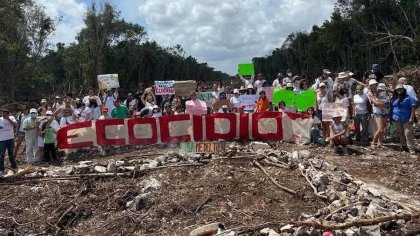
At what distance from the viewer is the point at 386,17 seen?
4903cm

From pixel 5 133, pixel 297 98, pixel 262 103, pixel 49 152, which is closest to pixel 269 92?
pixel 262 103

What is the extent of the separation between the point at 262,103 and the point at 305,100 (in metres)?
1.44

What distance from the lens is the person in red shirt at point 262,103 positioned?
52.4 ft

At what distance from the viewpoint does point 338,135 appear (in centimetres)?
1267

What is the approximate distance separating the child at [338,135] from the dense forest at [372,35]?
2765 cm

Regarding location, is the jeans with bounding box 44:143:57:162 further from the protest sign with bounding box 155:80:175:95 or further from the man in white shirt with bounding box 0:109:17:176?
the protest sign with bounding box 155:80:175:95

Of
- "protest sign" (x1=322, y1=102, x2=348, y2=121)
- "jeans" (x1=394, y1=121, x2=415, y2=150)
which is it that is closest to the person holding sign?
"protest sign" (x1=322, y1=102, x2=348, y2=121)

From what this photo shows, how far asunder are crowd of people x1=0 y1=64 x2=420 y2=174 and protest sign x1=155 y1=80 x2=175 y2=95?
0.97ft

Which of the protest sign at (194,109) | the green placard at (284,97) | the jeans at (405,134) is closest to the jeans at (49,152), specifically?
the protest sign at (194,109)

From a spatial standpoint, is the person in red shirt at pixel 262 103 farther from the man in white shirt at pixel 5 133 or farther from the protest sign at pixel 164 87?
the man in white shirt at pixel 5 133

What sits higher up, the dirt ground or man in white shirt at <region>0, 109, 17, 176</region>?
man in white shirt at <region>0, 109, 17, 176</region>

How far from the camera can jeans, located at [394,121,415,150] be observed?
1244cm

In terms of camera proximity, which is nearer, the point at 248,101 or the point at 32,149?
the point at 32,149

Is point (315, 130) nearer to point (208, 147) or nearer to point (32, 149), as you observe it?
point (208, 147)
